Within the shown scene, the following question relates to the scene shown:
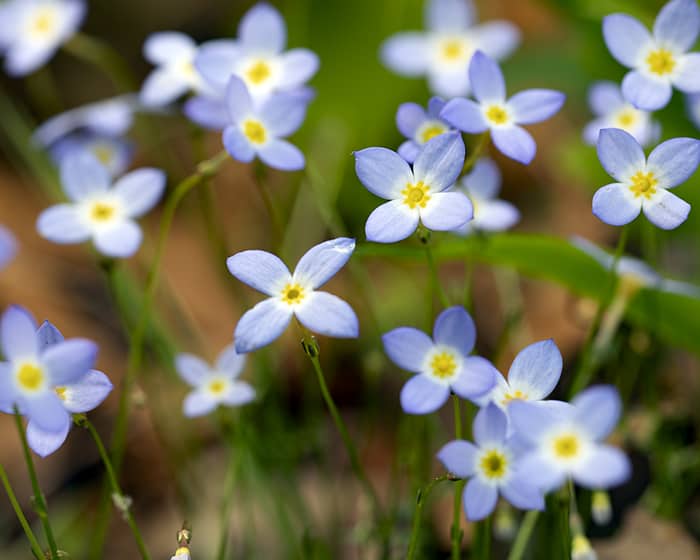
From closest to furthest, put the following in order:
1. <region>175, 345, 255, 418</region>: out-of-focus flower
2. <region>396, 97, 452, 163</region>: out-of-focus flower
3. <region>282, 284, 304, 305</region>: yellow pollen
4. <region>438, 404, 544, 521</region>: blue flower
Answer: <region>438, 404, 544, 521</region>: blue flower < <region>282, 284, 304, 305</region>: yellow pollen < <region>396, 97, 452, 163</region>: out-of-focus flower < <region>175, 345, 255, 418</region>: out-of-focus flower

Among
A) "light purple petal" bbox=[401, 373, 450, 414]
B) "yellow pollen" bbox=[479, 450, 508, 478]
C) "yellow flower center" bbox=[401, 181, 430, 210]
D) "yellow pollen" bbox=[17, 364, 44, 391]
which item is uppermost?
"yellow flower center" bbox=[401, 181, 430, 210]

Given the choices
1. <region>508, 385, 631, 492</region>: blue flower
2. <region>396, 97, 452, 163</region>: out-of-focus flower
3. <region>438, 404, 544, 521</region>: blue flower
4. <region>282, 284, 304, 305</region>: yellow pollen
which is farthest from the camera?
<region>396, 97, 452, 163</region>: out-of-focus flower

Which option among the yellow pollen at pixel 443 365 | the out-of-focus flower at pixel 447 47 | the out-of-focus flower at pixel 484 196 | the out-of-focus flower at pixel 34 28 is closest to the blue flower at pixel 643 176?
the yellow pollen at pixel 443 365

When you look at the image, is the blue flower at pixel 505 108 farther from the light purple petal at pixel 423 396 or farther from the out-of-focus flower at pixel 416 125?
the light purple petal at pixel 423 396

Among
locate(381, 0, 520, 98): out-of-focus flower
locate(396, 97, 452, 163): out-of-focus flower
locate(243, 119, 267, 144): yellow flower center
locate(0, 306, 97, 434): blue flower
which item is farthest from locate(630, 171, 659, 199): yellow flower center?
locate(381, 0, 520, 98): out-of-focus flower

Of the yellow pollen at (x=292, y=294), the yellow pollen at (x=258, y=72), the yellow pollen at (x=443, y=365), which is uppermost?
the yellow pollen at (x=258, y=72)

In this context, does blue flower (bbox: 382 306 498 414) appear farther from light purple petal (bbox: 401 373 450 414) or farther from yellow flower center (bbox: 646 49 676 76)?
yellow flower center (bbox: 646 49 676 76)

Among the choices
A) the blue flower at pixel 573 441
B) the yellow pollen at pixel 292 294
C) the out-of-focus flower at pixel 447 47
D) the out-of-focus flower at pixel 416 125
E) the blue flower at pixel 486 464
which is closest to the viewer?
the blue flower at pixel 573 441
